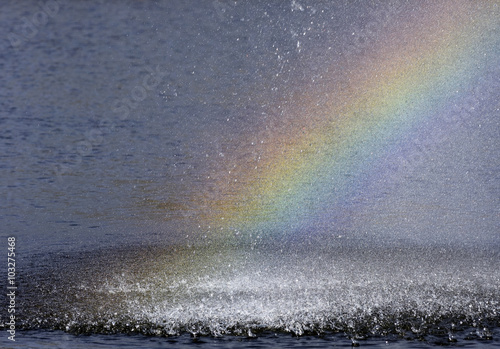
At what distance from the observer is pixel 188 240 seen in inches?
357

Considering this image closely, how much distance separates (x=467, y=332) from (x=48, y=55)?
72.5 ft

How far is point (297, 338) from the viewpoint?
19.6 feet

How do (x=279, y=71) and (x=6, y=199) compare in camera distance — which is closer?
(x=6, y=199)

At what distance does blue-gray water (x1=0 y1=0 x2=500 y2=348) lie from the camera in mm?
6180

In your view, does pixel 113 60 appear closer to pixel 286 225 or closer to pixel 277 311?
pixel 286 225

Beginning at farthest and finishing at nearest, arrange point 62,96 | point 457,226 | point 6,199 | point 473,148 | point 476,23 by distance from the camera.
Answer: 1. point 476,23
2. point 62,96
3. point 473,148
4. point 6,199
5. point 457,226

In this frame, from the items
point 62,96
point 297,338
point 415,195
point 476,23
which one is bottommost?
point 297,338

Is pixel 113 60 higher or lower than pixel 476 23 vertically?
lower

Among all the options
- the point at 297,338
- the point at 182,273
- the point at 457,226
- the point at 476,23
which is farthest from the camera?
the point at 476,23

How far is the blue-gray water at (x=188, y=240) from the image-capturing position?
20.3 ft

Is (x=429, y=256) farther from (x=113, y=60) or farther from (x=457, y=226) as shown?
(x=113, y=60)

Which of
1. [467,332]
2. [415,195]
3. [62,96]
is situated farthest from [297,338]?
[62,96]

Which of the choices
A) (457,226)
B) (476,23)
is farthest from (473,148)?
(476,23)

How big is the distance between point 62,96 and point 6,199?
334 inches
